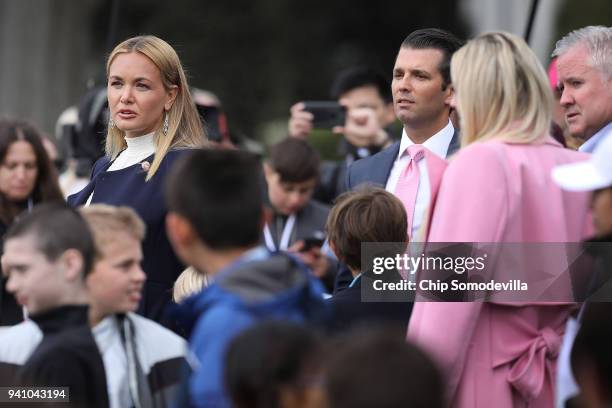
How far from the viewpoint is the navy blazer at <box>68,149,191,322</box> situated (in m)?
4.50

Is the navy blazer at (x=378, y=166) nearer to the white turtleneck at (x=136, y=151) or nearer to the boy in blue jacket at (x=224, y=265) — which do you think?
the white turtleneck at (x=136, y=151)

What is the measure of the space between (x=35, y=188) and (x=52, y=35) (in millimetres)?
8252

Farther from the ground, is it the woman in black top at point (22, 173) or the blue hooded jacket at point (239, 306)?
the woman in black top at point (22, 173)

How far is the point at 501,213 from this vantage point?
366cm

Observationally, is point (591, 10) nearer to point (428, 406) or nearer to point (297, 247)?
point (297, 247)

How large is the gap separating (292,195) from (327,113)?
0.88m

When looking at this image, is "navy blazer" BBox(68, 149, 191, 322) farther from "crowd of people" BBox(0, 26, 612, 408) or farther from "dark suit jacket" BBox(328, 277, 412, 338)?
"dark suit jacket" BBox(328, 277, 412, 338)

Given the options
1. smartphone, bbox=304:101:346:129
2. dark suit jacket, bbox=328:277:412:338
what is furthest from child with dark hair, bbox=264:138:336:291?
dark suit jacket, bbox=328:277:412:338

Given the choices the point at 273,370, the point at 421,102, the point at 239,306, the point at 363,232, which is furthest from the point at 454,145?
the point at 273,370

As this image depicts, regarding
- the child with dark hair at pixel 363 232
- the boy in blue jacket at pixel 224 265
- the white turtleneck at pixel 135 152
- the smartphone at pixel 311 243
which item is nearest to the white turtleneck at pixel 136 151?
the white turtleneck at pixel 135 152

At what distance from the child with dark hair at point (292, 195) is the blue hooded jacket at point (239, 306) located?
3.56 meters

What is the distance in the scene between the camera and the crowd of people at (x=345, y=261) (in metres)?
2.78

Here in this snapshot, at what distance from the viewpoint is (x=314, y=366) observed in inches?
107

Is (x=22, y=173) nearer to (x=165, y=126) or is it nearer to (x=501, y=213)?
(x=165, y=126)
